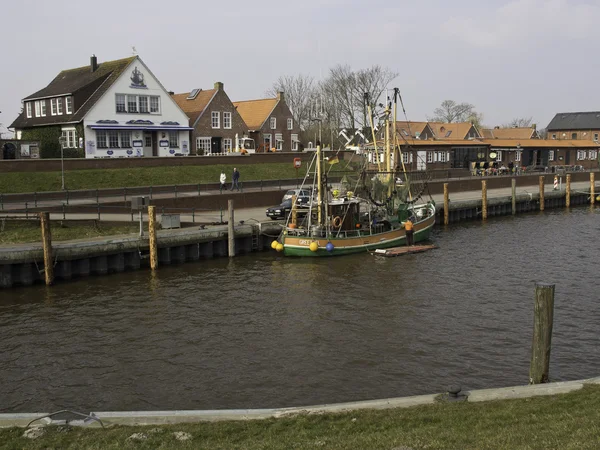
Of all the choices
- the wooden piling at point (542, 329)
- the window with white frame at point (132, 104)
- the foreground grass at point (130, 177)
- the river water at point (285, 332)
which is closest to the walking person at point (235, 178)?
the foreground grass at point (130, 177)

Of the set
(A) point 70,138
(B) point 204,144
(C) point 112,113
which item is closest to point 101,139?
(C) point 112,113

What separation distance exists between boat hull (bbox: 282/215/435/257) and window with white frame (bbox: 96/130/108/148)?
3027cm

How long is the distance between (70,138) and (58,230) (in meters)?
29.2

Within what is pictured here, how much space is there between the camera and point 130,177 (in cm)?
5166

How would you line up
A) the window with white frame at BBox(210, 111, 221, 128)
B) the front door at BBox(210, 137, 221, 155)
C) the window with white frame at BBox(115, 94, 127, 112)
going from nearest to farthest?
the window with white frame at BBox(115, 94, 127, 112) < the window with white frame at BBox(210, 111, 221, 128) < the front door at BBox(210, 137, 221, 155)

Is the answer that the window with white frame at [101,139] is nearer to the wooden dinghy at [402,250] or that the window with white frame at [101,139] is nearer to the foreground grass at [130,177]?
the foreground grass at [130,177]

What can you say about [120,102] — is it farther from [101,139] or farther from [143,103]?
[101,139]

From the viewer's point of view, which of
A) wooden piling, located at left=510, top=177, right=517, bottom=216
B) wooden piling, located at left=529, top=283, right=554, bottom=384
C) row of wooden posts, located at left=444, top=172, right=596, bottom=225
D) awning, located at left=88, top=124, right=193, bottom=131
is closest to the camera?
wooden piling, located at left=529, top=283, right=554, bottom=384

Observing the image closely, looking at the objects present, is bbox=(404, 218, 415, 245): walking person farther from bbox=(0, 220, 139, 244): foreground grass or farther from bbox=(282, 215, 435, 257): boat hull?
bbox=(0, 220, 139, 244): foreground grass

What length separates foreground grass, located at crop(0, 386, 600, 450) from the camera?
34.0 feet

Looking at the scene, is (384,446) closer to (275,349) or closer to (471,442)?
(471,442)

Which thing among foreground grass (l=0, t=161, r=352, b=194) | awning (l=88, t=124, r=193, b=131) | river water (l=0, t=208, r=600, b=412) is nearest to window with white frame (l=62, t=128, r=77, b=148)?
awning (l=88, t=124, r=193, b=131)

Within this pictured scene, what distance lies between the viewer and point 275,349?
67.0ft

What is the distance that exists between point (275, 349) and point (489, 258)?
62.3 feet
